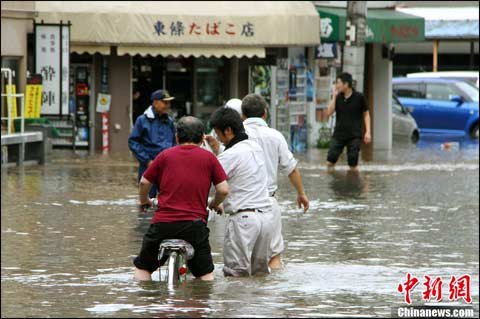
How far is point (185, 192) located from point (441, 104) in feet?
96.8

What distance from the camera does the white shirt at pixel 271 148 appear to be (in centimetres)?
1249

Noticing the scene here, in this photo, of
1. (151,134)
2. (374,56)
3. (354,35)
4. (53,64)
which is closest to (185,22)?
(53,64)

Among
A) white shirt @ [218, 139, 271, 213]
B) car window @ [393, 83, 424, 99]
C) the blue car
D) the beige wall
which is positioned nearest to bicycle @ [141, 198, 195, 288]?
white shirt @ [218, 139, 271, 213]

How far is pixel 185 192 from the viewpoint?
11.1 meters

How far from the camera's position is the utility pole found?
3175 centimetres

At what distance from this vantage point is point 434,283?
11727mm

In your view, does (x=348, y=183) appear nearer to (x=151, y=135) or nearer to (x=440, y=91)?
(x=151, y=135)

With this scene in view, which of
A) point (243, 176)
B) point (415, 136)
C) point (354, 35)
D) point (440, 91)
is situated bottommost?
point (415, 136)

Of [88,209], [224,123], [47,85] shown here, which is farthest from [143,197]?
[47,85]

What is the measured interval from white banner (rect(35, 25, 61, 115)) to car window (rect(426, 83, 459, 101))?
599 inches

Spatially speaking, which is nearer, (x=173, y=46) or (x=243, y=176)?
(x=243, y=176)

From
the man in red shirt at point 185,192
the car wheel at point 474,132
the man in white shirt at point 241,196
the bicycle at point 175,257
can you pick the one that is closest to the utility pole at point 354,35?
the car wheel at point 474,132

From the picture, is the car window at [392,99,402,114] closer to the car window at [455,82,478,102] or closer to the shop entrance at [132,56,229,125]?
the car window at [455,82,478,102]

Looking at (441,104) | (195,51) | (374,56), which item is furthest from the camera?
(441,104)
